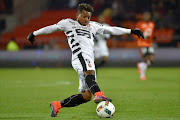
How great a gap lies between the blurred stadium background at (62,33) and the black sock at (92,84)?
13.4 m

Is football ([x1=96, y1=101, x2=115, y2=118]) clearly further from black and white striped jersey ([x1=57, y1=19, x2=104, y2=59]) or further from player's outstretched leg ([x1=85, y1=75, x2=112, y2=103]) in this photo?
black and white striped jersey ([x1=57, y1=19, x2=104, y2=59])

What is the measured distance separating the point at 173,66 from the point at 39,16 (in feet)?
40.4

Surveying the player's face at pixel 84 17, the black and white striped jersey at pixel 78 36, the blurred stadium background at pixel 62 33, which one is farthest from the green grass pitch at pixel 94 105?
the blurred stadium background at pixel 62 33

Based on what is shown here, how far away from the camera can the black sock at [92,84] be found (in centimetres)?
530

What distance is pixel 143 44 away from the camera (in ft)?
43.0

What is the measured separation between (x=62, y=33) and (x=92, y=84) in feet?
61.7

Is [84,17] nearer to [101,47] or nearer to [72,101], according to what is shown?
[72,101]

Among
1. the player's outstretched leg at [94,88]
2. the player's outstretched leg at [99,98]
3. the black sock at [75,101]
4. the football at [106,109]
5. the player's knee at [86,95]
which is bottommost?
the football at [106,109]

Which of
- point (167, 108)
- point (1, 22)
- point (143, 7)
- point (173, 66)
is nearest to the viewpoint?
point (167, 108)

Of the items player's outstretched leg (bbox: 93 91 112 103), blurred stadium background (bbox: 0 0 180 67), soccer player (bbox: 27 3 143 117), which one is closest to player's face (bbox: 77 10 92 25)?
soccer player (bbox: 27 3 143 117)

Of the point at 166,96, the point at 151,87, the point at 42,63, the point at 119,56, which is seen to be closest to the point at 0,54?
the point at 42,63

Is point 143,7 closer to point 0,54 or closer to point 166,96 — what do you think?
point 0,54

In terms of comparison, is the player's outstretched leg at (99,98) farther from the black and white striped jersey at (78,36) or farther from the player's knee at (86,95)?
the black and white striped jersey at (78,36)

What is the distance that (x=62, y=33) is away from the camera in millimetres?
23969
